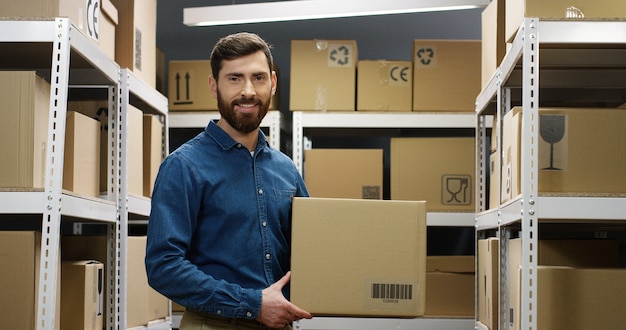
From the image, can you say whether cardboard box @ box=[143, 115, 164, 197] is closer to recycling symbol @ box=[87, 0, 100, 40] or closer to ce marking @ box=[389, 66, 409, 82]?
recycling symbol @ box=[87, 0, 100, 40]

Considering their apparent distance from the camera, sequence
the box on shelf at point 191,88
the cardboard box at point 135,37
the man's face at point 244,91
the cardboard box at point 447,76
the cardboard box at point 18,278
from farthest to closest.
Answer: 1. the box on shelf at point 191,88
2. the cardboard box at point 447,76
3. the cardboard box at point 135,37
4. the cardboard box at point 18,278
5. the man's face at point 244,91

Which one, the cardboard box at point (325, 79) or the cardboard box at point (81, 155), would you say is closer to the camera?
the cardboard box at point (81, 155)

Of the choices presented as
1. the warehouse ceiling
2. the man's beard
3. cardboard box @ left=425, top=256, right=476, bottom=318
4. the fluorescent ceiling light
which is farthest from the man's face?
the warehouse ceiling

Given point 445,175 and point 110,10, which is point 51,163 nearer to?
point 110,10

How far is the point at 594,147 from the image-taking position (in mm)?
2484

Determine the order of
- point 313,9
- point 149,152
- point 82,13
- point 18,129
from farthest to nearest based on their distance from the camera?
point 313,9 → point 149,152 → point 82,13 → point 18,129

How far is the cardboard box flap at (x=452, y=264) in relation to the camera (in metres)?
4.39

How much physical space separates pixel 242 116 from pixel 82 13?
94cm

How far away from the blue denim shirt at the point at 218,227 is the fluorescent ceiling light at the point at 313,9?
1.67 meters

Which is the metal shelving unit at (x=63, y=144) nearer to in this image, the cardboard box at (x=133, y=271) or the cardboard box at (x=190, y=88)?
the cardboard box at (x=133, y=271)

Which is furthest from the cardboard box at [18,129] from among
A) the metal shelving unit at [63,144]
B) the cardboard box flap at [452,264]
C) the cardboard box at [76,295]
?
the cardboard box flap at [452,264]

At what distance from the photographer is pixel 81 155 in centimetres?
298

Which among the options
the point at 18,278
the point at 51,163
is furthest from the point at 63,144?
the point at 18,278

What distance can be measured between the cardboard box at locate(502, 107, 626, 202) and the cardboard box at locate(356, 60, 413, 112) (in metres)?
2.06
